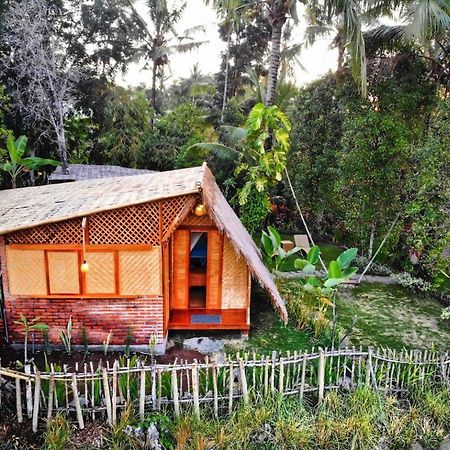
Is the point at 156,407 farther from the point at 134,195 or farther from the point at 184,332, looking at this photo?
the point at 134,195

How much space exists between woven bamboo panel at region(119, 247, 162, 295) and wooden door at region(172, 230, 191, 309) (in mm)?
858

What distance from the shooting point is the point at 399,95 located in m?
10.5

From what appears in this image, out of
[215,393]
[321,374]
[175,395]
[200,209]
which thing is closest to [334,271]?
[321,374]

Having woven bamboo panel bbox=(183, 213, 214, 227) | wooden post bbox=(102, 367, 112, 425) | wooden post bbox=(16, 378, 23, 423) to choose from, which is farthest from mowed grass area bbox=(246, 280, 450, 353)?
wooden post bbox=(16, 378, 23, 423)

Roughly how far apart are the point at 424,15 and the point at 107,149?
13.4m

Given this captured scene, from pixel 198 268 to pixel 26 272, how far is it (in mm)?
2971

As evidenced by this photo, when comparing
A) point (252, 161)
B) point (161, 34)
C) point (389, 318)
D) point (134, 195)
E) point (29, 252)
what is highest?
point (161, 34)

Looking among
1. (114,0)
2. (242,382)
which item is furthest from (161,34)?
(242,382)

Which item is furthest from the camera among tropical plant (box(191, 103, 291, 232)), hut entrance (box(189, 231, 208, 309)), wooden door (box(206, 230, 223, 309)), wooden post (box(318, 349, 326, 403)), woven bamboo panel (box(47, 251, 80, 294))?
tropical plant (box(191, 103, 291, 232))

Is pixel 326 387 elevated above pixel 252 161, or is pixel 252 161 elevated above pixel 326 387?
pixel 252 161

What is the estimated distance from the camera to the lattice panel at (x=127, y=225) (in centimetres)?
623

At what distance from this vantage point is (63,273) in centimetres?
644

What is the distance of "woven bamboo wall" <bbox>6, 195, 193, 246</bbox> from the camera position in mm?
6219

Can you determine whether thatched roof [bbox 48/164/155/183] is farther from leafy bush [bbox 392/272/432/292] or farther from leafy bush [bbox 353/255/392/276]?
leafy bush [bbox 392/272/432/292]
